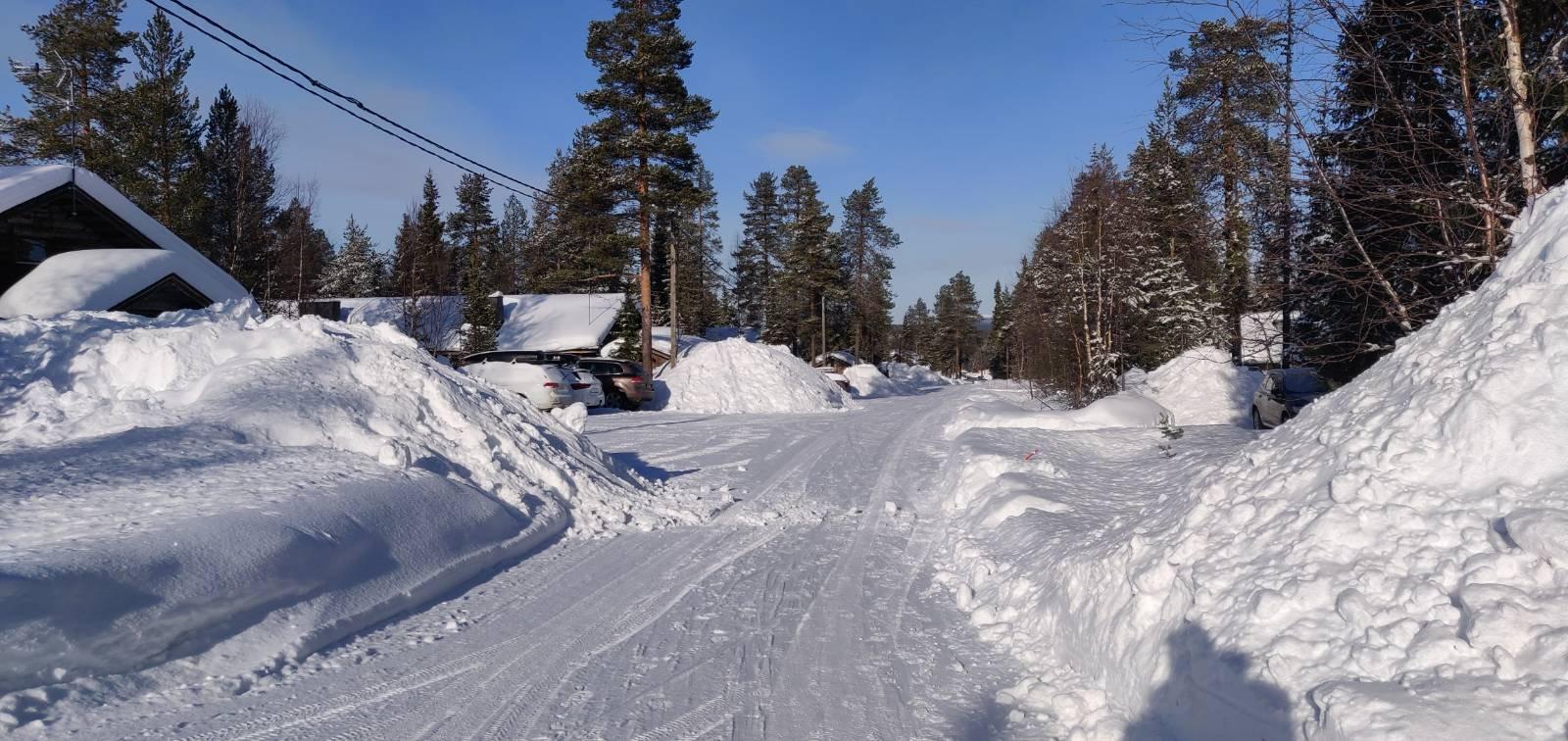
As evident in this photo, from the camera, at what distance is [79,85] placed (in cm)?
Result: 3016

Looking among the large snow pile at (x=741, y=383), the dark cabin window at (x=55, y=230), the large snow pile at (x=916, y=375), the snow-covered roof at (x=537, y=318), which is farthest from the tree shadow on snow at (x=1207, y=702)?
the large snow pile at (x=916, y=375)

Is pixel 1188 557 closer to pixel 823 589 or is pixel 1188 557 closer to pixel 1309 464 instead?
pixel 1309 464

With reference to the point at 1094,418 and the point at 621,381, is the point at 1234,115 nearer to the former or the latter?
the point at 1094,418

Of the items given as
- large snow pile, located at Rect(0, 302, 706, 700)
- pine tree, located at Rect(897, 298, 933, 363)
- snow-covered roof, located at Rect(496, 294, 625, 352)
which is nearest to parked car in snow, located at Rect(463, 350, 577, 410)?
large snow pile, located at Rect(0, 302, 706, 700)

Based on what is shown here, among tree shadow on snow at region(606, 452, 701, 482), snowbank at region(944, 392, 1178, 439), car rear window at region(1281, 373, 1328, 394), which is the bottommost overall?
tree shadow on snow at region(606, 452, 701, 482)

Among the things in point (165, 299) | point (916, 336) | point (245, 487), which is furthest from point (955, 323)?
point (245, 487)

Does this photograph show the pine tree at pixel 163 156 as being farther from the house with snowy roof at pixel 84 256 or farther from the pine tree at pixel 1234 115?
the pine tree at pixel 1234 115

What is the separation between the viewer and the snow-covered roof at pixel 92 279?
1527cm

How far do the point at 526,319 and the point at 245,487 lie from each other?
41886 millimetres

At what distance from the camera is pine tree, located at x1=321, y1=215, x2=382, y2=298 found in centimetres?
6006

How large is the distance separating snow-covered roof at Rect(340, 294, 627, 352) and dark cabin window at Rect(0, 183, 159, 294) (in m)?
18.0

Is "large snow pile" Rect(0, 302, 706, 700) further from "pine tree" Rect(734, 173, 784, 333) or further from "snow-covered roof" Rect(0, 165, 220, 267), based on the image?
"pine tree" Rect(734, 173, 784, 333)

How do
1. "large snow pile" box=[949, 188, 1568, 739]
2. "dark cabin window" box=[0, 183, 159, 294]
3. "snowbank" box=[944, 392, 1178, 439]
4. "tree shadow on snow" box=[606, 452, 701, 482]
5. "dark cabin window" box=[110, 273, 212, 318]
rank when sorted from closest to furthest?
1. "large snow pile" box=[949, 188, 1568, 739]
2. "tree shadow on snow" box=[606, 452, 701, 482]
3. "snowbank" box=[944, 392, 1178, 439]
4. "dark cabin window" box=[110, 273, 212, 318]
5. "dark cabin window" box=[0, 183, 159, 294]

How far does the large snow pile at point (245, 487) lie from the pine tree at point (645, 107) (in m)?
22.3
